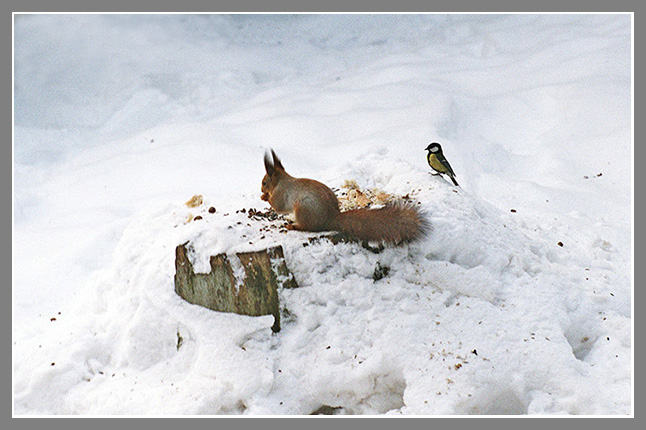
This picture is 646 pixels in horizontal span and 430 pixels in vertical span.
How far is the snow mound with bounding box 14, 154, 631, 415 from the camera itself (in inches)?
102

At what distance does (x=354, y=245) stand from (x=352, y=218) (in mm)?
139

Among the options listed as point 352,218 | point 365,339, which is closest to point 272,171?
point 352,218

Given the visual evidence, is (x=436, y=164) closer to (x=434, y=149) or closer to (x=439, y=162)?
(x=439, y=162)

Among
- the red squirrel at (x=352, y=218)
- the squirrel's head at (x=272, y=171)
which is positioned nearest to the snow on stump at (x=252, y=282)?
the red squirrel at (x=352, y=218)

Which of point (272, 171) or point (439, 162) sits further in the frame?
point (439, 162)

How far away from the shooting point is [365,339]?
9.07ft

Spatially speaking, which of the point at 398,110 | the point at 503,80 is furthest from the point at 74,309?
the point at 503,80

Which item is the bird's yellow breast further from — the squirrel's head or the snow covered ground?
the squirrel's head

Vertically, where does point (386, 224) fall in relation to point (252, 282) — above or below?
above

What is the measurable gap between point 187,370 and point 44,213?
3450 mm

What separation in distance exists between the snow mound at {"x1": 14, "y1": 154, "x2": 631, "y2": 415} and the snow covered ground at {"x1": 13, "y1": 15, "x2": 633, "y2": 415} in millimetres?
10

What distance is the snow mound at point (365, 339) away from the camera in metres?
2.60

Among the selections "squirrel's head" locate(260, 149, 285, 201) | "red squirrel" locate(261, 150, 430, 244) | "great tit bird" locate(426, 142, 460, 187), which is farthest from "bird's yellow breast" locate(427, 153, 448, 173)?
"squirrel's head" locate(260, 149, 285, 201)

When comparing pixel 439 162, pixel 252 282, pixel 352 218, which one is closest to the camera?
pixel 252 282
